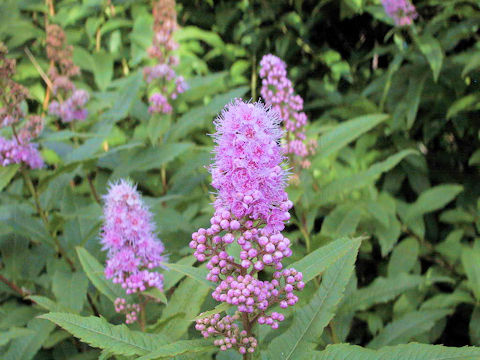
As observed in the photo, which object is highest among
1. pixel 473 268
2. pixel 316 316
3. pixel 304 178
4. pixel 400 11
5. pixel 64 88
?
pixel 400 11

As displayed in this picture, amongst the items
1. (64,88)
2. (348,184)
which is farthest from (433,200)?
(64,88)

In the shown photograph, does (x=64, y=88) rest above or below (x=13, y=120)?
above

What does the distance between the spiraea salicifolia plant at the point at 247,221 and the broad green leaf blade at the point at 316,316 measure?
121mm

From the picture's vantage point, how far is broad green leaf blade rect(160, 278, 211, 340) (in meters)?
2.00

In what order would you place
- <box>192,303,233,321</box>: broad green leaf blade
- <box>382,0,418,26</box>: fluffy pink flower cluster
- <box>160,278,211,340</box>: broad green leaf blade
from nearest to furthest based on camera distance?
<box>192,303,233,321</box>: broad green leaf blade < <box>160,278,211,340</box>: broad green leaf blade < <box>382,0,418,26</box>: fluffy pink flower cluster

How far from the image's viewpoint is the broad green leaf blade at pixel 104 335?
5.00ft

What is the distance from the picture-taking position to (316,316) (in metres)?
1.68

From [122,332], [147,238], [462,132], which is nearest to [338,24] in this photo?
[462,132]

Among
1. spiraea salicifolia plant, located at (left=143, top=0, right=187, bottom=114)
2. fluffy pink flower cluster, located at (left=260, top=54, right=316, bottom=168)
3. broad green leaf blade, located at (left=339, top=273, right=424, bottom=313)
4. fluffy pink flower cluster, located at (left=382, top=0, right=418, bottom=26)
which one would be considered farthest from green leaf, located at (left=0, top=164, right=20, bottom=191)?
fluffy pink flower cluster, located at (left=382, top=0, right=418, bottom=26)

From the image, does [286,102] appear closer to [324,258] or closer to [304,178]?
[304,178]

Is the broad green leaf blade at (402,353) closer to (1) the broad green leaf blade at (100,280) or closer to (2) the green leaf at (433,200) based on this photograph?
(1) the broad green leaf blade at (100,280)

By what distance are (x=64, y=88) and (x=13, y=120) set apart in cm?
127

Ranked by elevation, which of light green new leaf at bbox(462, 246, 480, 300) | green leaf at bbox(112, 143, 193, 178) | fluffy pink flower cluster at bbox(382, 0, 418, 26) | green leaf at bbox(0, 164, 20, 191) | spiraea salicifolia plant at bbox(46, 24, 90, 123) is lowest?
light green new leaf at bbox(462, 246, 480, 300)

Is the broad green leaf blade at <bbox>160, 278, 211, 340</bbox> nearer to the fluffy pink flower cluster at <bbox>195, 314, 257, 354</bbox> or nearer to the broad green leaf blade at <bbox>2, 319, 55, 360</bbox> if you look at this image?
the fluffy pink flower cluster at <bbox>195, 314, 257, 354</bbox>
